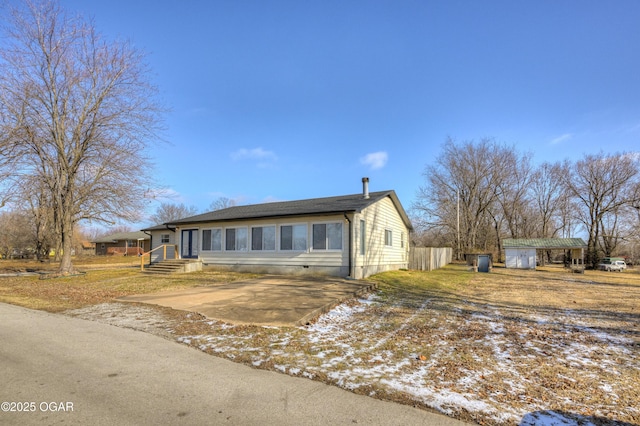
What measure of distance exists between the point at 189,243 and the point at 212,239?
6.89 feet

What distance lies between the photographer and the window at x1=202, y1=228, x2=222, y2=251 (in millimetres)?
18891

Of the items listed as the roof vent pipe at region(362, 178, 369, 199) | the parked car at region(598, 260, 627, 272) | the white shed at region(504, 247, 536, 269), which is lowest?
the parked car at region(598, 260, 627, 272)

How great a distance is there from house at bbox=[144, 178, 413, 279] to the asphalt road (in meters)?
10.2

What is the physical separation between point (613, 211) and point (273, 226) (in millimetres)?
39526

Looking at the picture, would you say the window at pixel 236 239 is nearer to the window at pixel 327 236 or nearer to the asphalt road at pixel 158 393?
the window at pixel 327 236

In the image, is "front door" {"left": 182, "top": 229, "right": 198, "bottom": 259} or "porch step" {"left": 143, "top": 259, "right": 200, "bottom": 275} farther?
"front door" {"left": 182, "top": 229, "right": 198, "bottom": 259}

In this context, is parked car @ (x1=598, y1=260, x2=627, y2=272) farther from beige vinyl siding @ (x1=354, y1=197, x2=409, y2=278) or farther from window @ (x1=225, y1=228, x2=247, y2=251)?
window @ (x1=225, y1=228, x2=247, y2=251)

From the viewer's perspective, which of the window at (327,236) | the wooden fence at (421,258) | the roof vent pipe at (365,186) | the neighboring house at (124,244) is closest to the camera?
the window at (327,236)

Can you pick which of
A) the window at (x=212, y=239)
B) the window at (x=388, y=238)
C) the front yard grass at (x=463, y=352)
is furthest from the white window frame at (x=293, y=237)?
the front yard grass at (x=463, y=352)

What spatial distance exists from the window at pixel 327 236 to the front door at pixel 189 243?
8.36m

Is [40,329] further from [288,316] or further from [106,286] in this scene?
[106,286]

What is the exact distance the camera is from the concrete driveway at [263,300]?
23.9ft

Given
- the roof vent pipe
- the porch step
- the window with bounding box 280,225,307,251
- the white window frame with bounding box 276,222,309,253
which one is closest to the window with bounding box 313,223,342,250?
the white window frame with bounding box 276,222,309,253

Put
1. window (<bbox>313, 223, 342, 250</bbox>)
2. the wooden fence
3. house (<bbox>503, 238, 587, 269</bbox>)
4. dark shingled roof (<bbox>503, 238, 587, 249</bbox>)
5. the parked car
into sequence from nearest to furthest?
1. window (<bbox>313, 223, 342, 250</bbox>)
2. the wooden fence
3. dark shingled roof (<bbox>503, 238, 587, 249</bbox>)
4. house (<bbox>503, 238, 587, 269</bbox>)
5. the parked car
